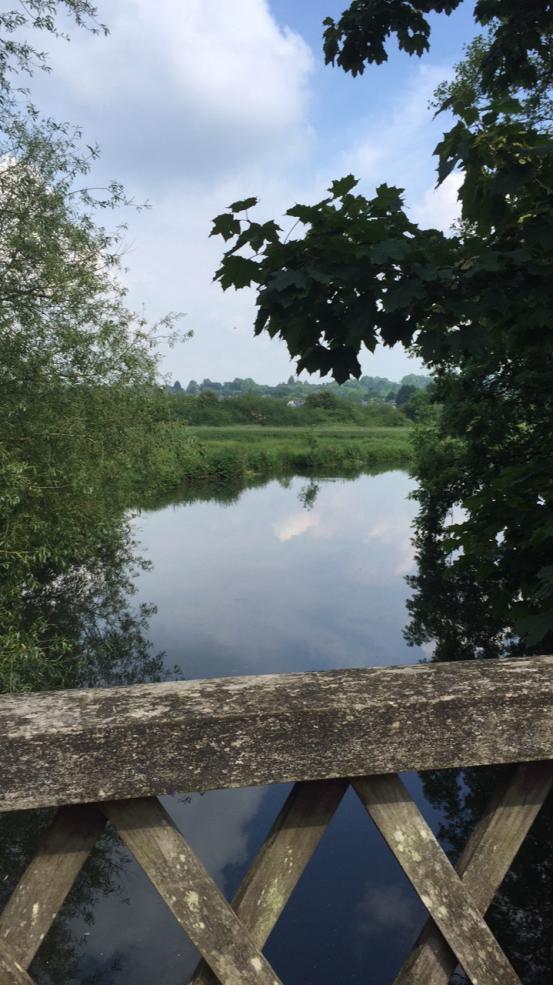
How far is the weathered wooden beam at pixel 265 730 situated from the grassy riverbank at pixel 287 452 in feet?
124

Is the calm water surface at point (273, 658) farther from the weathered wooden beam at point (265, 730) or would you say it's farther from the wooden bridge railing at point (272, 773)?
the weathered wooden beam at point (265, 730)

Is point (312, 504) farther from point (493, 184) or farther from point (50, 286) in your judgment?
point (493, 184)

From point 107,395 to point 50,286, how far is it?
264cm

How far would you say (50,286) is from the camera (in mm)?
12430

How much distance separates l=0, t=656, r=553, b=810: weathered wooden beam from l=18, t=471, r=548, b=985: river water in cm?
531

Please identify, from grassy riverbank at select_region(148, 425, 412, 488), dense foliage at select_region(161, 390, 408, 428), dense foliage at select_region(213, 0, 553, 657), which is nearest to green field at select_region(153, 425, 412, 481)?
grassy riverbank at select_region(148, 425, 412, 488)

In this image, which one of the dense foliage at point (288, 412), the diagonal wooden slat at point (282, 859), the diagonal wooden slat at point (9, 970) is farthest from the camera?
the dense foliage at point (288, 412)

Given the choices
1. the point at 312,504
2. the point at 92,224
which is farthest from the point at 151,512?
the point at 92,224

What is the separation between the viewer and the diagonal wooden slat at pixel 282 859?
1450 millimetres

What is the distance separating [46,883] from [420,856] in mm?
726

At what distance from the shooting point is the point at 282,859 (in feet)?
4.77

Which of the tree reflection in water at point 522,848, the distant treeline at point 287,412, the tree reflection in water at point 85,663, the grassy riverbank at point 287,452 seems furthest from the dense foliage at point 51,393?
the distant treeline at point 287,412

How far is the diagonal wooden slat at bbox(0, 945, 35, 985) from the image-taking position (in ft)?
4.32

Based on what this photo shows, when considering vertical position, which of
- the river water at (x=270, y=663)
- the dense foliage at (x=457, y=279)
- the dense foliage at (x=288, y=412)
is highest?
the dense foliage at (x=457, y=279)
